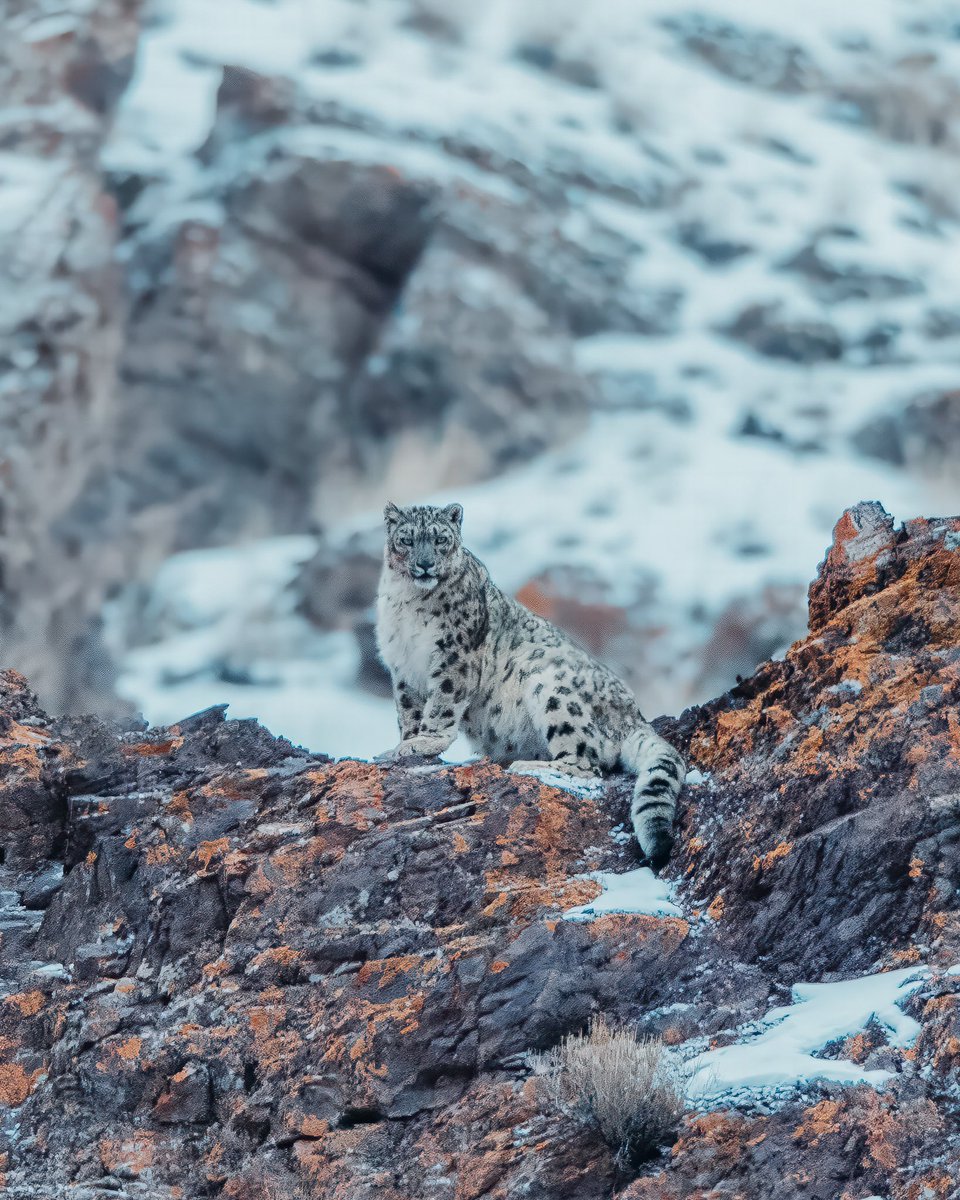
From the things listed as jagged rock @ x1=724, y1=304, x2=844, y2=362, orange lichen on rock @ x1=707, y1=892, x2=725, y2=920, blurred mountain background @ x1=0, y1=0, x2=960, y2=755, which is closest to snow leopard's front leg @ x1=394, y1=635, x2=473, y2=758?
orange lichen on rock @ x1=707, y1=892, x2=725, y2=920

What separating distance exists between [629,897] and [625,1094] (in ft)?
6.32

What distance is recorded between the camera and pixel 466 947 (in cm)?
985

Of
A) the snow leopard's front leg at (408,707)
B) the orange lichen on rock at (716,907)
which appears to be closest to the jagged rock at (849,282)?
the snow leopard's front leg at (408,707)

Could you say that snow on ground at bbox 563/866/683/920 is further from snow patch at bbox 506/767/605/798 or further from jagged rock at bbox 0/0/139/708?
jagged rock at bbox 0/0/139/708

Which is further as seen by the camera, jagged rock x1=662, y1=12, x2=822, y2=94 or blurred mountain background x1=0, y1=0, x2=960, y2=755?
jagged rock x1=662, y1=12, x2=822, y2=94

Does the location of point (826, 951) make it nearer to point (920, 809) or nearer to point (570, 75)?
point (920, 809)

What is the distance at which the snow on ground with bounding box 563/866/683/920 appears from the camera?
32.6 feet

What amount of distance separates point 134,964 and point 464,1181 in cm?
284

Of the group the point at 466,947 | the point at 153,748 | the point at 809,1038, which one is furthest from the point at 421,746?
the point at 809,1038

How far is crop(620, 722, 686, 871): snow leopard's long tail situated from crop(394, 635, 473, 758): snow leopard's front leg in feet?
5.88

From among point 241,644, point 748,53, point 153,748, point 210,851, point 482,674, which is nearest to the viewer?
point 210,851

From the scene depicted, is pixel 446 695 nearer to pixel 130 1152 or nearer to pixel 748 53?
pixel 130 1152

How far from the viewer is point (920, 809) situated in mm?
9438

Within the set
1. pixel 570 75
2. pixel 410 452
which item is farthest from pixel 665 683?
pixel 570 75
